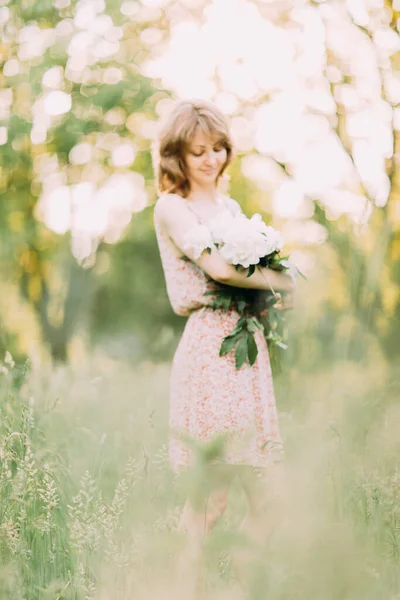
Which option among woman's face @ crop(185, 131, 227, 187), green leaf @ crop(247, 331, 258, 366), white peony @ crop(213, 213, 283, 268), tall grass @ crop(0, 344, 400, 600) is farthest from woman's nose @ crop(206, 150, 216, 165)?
tall grass @ crop(0, 344, 400, 600)

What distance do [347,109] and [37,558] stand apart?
7282mm

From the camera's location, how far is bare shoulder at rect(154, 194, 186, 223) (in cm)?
318

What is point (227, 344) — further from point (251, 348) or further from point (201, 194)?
point (201, 194)

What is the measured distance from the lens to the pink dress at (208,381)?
3117 mm

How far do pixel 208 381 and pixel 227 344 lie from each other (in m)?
0.17

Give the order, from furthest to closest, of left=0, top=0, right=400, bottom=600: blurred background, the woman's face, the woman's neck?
the woman's neck
the woman's face
left=0, top=0, right=400, bottom=600: blurred background

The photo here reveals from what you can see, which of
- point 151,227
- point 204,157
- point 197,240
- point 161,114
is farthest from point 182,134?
point 151,227

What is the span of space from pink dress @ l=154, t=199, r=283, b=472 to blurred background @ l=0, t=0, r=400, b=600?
16 centimetres

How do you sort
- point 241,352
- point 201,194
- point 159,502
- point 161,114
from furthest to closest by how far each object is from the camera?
point 161,114 < point 201,194 < point 241,352 < point 159,502

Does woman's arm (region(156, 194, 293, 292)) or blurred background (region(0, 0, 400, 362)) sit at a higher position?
woman's arm (region(156, 194, 293, 292))

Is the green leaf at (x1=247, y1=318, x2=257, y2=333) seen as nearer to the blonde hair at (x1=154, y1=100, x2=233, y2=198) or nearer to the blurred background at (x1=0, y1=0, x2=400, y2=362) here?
the blonde hair at (x1=154, y1=100, x2=233, y2=198)

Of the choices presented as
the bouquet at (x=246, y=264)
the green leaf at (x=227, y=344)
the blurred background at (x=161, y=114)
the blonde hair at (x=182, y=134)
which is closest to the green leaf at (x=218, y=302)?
the bouquet at (x=246, y=264)

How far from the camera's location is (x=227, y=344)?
3092 mm

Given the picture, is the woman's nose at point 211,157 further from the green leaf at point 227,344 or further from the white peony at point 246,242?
the green leaf at point 227,344
